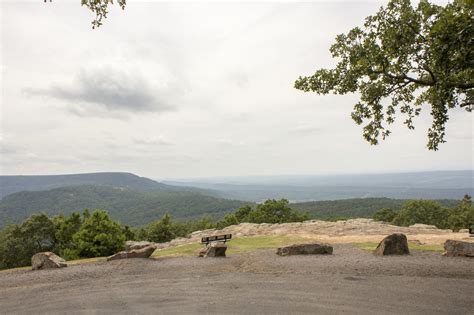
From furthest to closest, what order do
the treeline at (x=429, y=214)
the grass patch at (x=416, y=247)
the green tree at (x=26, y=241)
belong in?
1. the treeline at (x=429, y=214)
2. the green tree at (x=26, y=241)
3. the grass patch at (x=416, y=247)

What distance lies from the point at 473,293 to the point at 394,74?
11.4 meters

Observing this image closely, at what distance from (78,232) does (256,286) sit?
31418 mm

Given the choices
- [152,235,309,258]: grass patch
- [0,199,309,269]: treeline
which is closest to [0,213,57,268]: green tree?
[0,199,309,269]: treeline

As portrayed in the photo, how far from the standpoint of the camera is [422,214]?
80062 mm

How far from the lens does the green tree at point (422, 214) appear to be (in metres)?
78.7

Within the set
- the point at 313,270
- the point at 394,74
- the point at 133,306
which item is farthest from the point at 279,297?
the point at 394,74

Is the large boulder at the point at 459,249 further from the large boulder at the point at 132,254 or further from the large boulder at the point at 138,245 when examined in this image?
the large boulder at the point at 138,245

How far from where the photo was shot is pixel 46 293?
1516 centimetres

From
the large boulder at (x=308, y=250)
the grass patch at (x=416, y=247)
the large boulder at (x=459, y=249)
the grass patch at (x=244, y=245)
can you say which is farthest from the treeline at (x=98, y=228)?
the large boulder at (x=459, y=249)

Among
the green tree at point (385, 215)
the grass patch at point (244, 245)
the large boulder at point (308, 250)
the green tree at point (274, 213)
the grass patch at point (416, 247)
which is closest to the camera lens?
the large boulder at point (308, 250)

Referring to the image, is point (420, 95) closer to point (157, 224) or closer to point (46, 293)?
point (46, 293)

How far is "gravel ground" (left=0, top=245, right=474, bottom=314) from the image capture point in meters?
11.9

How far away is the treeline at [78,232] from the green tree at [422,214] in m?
25.9

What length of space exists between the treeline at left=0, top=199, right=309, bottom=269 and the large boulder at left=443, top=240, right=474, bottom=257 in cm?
3324
